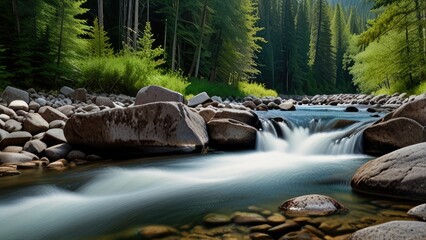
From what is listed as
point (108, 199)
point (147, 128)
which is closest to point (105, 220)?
point (108, 199)

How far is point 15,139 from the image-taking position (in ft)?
18.5

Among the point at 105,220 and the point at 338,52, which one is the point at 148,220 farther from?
the point at 338,52

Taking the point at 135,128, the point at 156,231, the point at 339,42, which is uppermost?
the point at 339,42

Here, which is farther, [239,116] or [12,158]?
[239,116]

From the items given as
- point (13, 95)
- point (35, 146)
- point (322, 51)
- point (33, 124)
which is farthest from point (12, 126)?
point (322, 51)

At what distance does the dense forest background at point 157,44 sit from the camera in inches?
471

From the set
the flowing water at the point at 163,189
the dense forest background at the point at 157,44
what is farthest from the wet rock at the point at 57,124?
the dense forest background at the point at 157,44

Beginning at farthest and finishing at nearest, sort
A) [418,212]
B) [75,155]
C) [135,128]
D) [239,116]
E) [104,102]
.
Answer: [104,102], [239,116], [135,128], [75,155], [418,212]

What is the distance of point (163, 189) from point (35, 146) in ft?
8.55

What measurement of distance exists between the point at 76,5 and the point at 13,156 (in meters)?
10.2

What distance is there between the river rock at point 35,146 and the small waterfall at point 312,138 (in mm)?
3956

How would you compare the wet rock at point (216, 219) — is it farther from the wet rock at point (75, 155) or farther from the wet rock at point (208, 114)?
the wet rock at point (208, 114)

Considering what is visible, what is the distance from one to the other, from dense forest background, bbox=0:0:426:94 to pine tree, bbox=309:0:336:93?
1014 inches

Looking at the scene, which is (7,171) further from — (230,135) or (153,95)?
(153,95)
